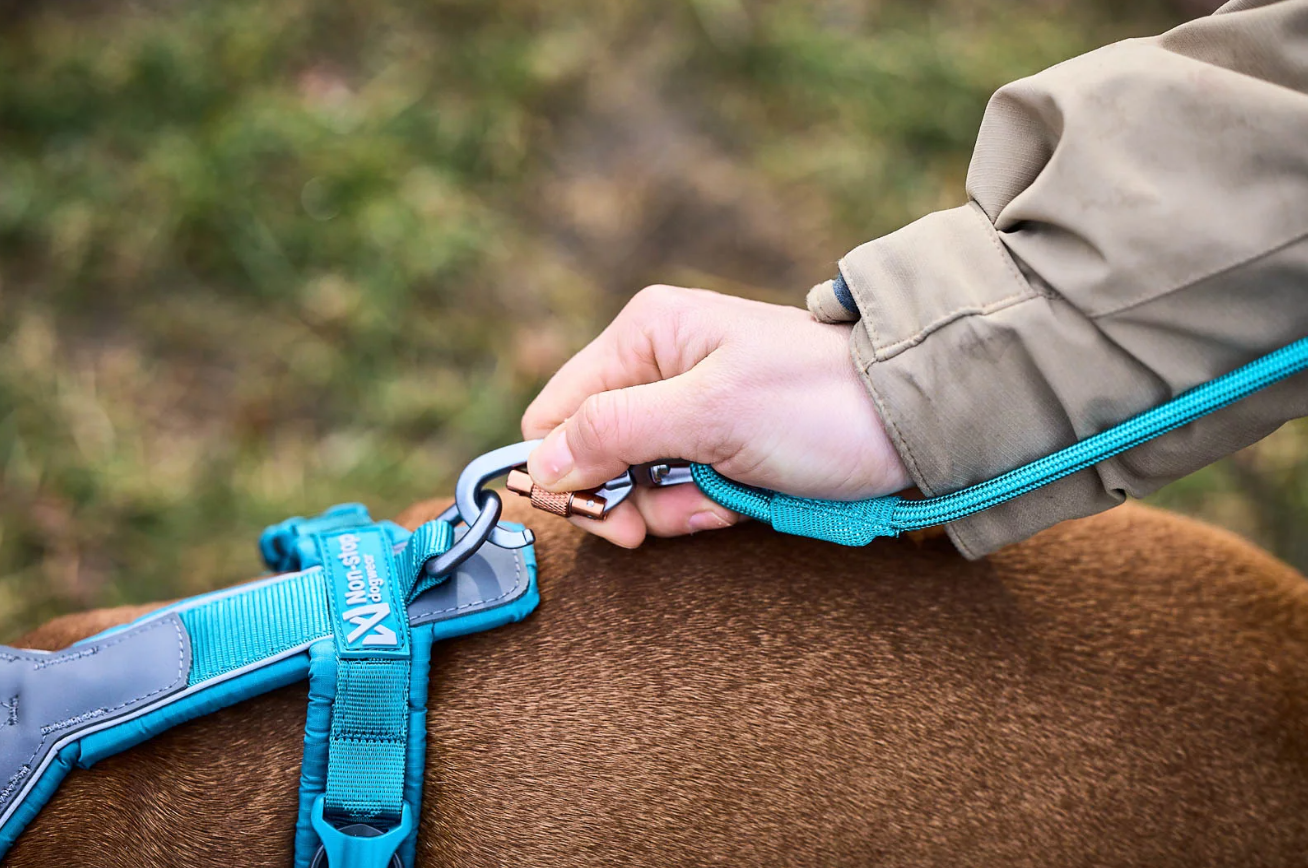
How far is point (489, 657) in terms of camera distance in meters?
1.63

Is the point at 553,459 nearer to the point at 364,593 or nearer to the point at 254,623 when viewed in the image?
the point at 364,593

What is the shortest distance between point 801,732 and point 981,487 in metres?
0.47

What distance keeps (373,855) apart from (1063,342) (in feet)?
4.03

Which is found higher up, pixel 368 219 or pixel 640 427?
pixel 368 219

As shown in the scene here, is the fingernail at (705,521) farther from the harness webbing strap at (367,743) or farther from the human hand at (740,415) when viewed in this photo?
the harness webbing strap at (367,743)

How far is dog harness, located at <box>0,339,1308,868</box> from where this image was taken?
1467 mm

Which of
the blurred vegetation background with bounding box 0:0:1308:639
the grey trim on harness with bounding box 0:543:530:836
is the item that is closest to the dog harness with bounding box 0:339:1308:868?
the grey trim on harness with bounding box 0:543:530:836

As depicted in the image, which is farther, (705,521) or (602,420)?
(705,521)

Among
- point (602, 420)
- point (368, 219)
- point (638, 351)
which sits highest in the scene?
A: point (368, 219)

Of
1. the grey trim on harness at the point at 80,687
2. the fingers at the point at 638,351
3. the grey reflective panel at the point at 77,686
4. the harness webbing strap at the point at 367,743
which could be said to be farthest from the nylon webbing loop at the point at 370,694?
the fingers at the point at 638,351

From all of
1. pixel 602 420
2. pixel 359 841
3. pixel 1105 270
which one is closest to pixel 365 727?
pixel 359 841

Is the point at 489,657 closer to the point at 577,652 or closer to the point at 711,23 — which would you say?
the point at 577,652

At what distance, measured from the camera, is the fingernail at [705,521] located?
5.56 feet

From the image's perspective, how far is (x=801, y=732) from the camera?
1.60 meters
